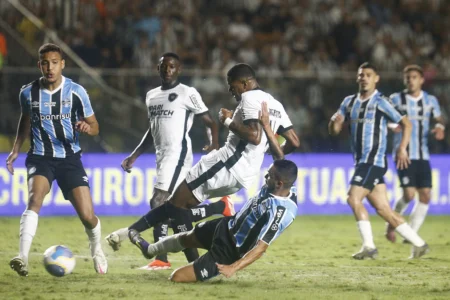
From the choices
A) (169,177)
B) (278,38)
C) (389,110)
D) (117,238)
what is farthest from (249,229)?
(278,38)

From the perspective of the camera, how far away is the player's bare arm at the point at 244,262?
7.68 m

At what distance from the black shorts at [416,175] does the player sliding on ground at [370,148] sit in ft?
5.93

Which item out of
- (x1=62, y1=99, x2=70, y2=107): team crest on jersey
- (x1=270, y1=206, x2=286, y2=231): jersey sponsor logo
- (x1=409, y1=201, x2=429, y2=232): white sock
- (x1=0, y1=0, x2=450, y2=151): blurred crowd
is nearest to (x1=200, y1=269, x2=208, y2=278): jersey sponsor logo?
(x1=270, y1=206, x2=286, y2=231): jersey sponsor logo

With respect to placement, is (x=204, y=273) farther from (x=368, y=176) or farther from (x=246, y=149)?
(x=368, y=176)

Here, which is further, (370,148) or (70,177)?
(370,148)

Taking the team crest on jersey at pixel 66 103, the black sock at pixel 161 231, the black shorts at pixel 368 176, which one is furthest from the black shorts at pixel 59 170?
the black shorts at pixel 368 176

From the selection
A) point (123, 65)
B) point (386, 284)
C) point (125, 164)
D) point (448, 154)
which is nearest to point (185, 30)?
point (123, 65)

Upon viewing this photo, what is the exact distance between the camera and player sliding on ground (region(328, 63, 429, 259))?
36.6 feet

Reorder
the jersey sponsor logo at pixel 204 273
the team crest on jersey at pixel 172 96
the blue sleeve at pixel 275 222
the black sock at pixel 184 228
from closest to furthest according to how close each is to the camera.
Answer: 1. the blue sleeve at pixel 275 222
2. the jersey sponsor logo at pixel 204 273
3. the black sock at pixel 184 228
4. the team crest on jersey at pixel 172 96

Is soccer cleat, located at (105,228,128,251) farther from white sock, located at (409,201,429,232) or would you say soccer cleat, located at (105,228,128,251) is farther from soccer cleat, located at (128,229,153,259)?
white sock, located at (409,201,429,232)

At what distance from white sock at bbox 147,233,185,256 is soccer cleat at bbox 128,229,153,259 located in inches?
1.8

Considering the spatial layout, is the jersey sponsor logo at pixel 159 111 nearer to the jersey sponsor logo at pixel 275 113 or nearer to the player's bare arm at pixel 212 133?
the player's bare arm at pixel 212 133

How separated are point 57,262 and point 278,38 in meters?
11.9

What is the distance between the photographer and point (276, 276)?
9.11m
